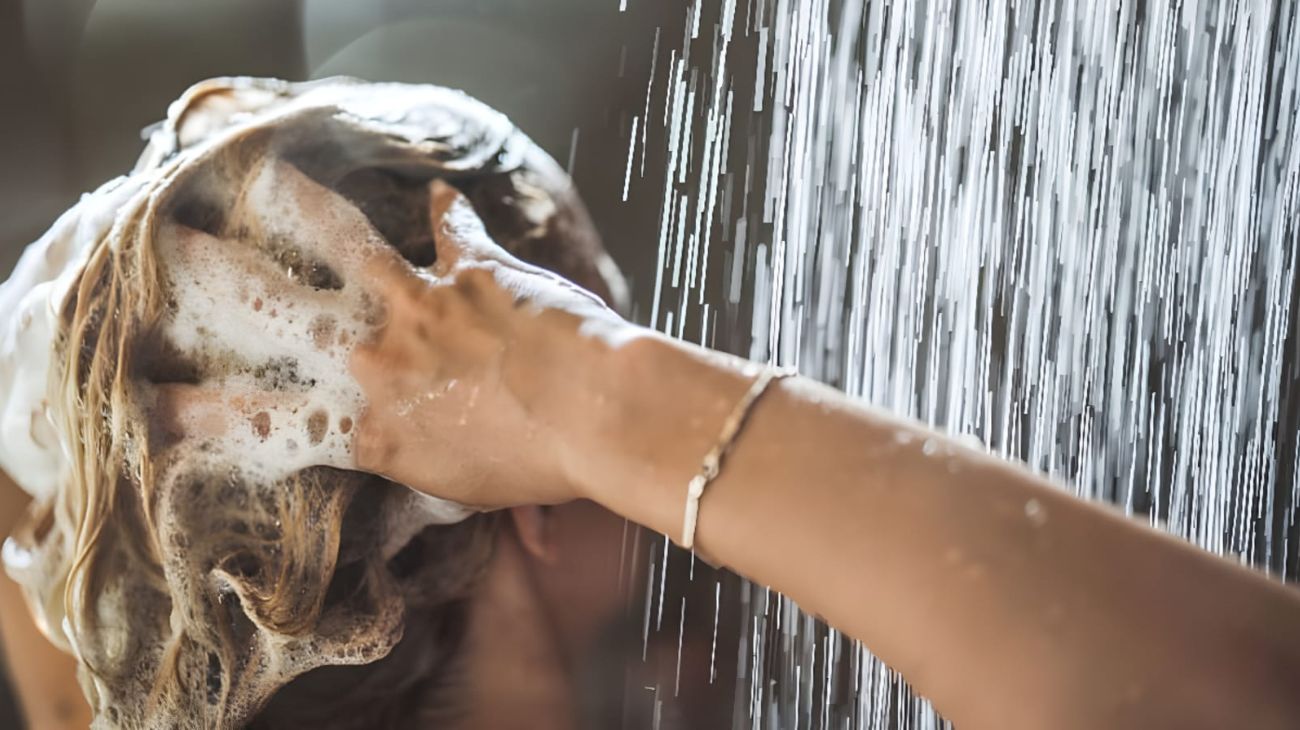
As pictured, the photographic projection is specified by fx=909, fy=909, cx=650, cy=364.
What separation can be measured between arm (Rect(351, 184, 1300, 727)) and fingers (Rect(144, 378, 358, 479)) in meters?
0.08

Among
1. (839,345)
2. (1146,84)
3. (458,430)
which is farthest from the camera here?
(839,345)

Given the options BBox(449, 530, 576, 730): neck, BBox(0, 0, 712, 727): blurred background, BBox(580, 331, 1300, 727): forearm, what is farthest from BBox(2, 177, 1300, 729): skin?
BBox(0, 0, 712, 727): blurred background

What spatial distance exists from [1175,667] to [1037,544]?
63 mm

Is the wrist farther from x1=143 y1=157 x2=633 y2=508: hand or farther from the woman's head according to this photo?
the woman's head

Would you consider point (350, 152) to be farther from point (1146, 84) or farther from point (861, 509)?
point (1146, 84)

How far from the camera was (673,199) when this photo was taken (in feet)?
4.57

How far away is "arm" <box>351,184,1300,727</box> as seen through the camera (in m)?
0.34

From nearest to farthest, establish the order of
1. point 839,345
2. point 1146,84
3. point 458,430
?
point 458,430 < point 1146,84 < point 839,345

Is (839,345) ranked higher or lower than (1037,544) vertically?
lower

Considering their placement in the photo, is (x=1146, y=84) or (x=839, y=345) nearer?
(x=1146, y=84)

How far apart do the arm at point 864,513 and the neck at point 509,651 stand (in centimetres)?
22

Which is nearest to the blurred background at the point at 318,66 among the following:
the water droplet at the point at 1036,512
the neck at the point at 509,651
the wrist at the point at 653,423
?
the neck at the point at 509,651

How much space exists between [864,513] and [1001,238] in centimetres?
Answer: 102

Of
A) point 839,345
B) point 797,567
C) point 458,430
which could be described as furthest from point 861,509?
point 839,345
